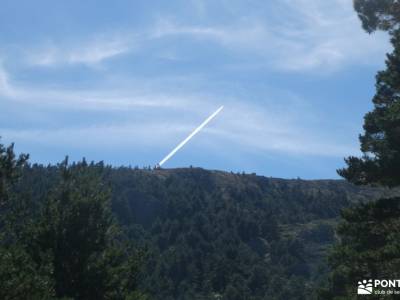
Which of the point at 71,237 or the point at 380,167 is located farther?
the point at 71,237

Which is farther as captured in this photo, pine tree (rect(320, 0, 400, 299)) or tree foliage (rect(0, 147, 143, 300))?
tree foliage (rect(0, 147, 143, 300))

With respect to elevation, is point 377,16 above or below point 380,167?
above

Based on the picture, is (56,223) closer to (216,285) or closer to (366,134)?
(366,134)

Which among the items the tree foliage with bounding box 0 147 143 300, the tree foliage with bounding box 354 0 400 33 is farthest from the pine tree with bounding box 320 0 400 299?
the tree foliage with bounding box 0 147 143 300

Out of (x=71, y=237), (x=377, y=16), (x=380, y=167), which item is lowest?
(x=71, y=237)

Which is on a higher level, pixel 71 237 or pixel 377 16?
pixel 377 16

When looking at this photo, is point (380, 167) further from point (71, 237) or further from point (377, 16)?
point (71, 237)

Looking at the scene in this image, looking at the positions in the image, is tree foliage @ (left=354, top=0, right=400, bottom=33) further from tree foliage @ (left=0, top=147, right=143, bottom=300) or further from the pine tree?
tree foliage @ (left=0, top=147, right=143, bottom=300)

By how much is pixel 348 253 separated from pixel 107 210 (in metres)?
11.8

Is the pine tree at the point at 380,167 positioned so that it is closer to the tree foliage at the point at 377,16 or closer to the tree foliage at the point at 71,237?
the tree foliage at the point at 377,16

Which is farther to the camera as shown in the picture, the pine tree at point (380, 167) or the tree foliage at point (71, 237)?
the tree foliage at point (71, 237)

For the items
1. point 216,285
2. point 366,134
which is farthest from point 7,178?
point 216,285

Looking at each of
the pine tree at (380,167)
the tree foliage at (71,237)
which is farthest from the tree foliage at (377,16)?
the tree foliage at (71,237)

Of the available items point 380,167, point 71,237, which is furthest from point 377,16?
point 71,237
